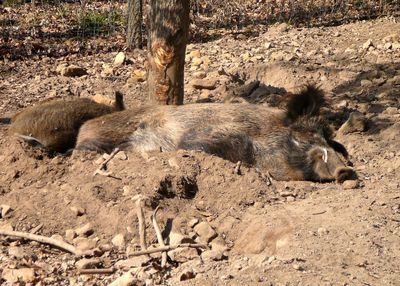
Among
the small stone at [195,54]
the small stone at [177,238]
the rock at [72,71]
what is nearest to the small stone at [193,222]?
the small stone at [177,238]

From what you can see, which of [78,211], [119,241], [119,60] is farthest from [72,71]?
[119,241]

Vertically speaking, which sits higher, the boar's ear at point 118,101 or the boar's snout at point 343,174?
the boar's ear at point 118,101

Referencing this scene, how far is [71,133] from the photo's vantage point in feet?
21.1

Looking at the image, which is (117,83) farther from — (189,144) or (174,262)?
(174,262)

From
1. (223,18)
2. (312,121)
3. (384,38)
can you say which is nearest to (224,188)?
(312,121)

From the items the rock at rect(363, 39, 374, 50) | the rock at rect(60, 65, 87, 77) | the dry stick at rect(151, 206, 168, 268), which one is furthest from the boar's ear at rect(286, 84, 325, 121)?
the rock at rect(60, 65, 87, 77)

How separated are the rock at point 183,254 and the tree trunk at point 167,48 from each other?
8.42ft

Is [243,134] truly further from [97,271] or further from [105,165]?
[97,271]

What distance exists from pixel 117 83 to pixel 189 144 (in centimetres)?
270

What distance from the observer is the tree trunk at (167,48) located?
20.5ft

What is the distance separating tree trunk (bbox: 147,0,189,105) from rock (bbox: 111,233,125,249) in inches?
90.9

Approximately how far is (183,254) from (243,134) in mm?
1878

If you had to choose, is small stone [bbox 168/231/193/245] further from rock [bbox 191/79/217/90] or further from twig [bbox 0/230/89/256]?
rock [bbox 191/79/217/90]

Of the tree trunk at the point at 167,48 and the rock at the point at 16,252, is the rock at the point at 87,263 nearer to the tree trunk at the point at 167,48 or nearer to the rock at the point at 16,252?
the rock at the point at 16,252
